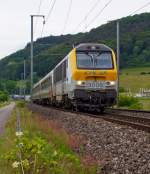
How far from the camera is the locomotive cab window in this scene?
28406 mm

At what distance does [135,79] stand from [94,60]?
6634 centimetres

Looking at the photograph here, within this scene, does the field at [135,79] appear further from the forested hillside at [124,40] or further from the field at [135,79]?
the forested hillside at [124,40]

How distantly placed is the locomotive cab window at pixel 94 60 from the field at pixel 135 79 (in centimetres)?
6025

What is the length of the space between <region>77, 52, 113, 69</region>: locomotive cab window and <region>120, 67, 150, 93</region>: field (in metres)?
60.3

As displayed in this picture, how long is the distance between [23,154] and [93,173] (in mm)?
1242

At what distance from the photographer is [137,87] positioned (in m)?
91.6

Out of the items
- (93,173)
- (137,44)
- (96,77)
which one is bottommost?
(93,173)

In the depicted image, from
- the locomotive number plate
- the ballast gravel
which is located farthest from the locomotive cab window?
the ballast gravel

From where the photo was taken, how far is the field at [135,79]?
91188 millimetres

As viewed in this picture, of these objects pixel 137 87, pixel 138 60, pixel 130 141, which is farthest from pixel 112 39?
pixel 130 141

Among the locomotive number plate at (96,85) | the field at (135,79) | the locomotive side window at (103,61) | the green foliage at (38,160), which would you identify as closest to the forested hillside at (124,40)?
the field at (135,79)

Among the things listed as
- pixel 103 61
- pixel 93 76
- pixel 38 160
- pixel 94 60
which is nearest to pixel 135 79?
pixel 103 61

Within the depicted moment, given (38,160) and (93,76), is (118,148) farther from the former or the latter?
(93,76)

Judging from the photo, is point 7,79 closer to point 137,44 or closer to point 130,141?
point 137,44
